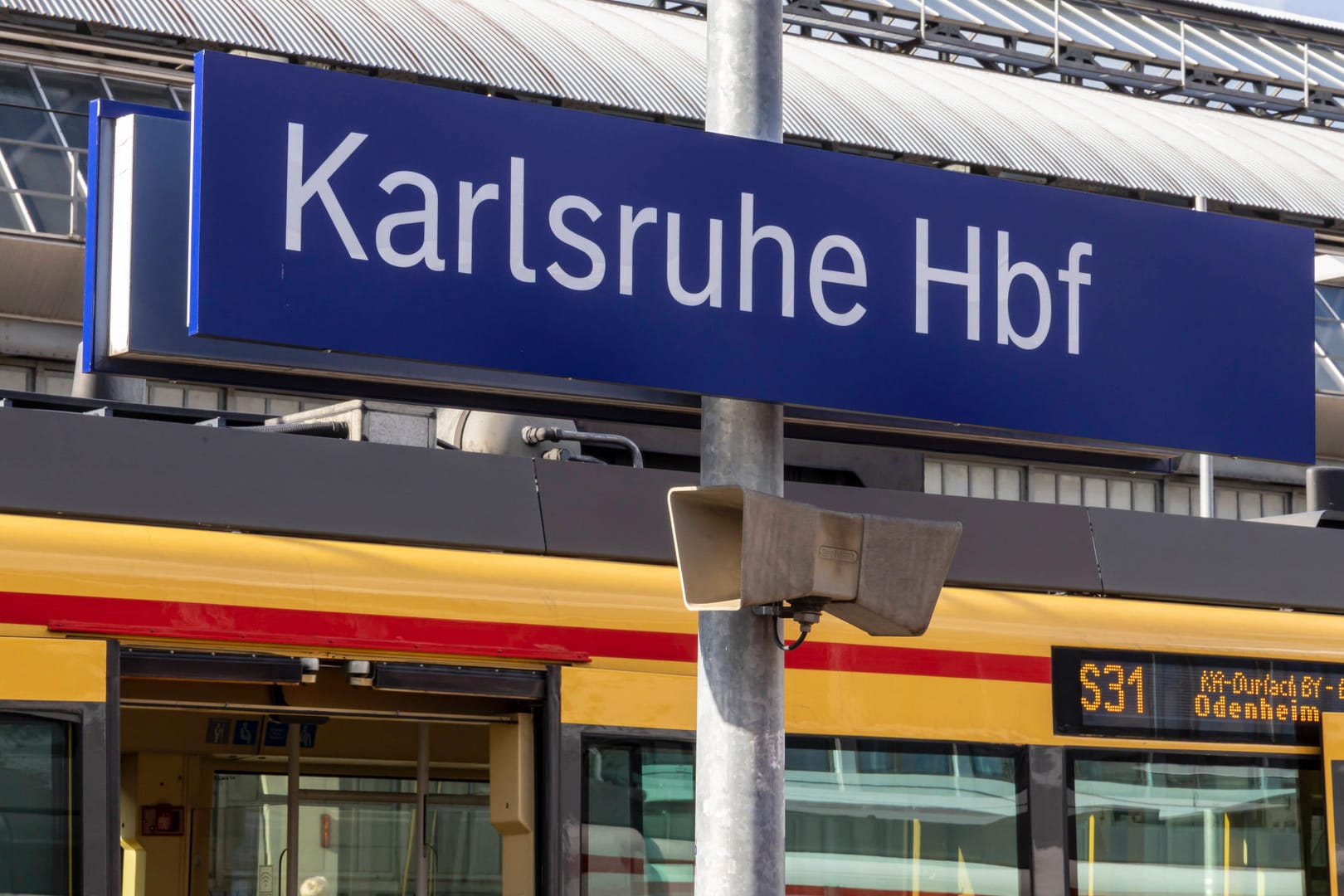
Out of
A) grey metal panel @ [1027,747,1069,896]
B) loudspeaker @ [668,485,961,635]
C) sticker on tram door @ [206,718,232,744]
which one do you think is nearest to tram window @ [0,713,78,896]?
loudspeaker @ [668,485,961,635]

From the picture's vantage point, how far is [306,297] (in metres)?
3.82

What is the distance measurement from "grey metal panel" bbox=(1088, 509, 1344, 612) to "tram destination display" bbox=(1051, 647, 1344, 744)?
300mm

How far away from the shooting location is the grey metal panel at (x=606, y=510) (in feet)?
19.7

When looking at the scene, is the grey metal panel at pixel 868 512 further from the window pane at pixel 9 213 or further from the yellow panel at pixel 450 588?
the window pane at pixel 9 213

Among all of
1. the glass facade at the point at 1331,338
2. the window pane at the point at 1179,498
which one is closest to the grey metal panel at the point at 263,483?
the window pane at the point at 1179,498

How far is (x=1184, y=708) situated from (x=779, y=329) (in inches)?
124

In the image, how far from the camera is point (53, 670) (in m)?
4.92

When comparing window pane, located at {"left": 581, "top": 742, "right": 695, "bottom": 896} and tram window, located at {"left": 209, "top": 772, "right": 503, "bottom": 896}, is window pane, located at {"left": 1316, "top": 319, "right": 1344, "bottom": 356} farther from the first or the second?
window pane, located at {"left": 581, "top": 742, "right": 695, "bottom": 896}

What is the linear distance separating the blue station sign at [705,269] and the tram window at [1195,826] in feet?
6.42

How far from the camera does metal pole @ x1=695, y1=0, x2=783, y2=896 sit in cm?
395

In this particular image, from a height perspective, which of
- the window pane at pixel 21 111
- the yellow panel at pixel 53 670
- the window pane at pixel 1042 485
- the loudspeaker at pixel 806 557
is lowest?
the yellow panel at pixel 53 670

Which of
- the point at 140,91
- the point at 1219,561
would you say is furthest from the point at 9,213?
the point at 1219,561

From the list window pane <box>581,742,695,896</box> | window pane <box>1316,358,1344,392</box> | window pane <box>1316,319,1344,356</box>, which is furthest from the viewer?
window pane <box>1316,319,1344,356</box>

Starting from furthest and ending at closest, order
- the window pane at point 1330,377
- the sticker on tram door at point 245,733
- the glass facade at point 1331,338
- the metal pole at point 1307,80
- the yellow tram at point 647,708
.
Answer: the metal pole at point 1307,80 < the glass facade at point 1331,338 < the window pane at point 1330,377 < the sticker on tram door at point 245,733 < the yellow tram at point 647,708
